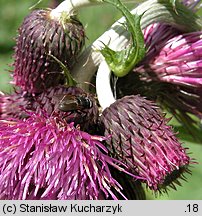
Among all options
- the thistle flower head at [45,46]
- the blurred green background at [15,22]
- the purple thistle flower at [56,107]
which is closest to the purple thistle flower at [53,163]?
the purple thistle flower at [56,107]

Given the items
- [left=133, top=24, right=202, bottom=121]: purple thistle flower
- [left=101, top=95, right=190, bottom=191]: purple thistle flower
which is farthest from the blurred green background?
[left=101, top=95, right=190, bottom=191]: purple thistle flower

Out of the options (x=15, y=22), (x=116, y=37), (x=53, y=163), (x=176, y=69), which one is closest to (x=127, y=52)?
(x=116, y=37)

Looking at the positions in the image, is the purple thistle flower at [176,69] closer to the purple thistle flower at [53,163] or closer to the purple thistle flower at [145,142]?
the purple thistle flower at [145,142]

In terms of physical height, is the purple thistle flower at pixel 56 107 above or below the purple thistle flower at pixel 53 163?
above
